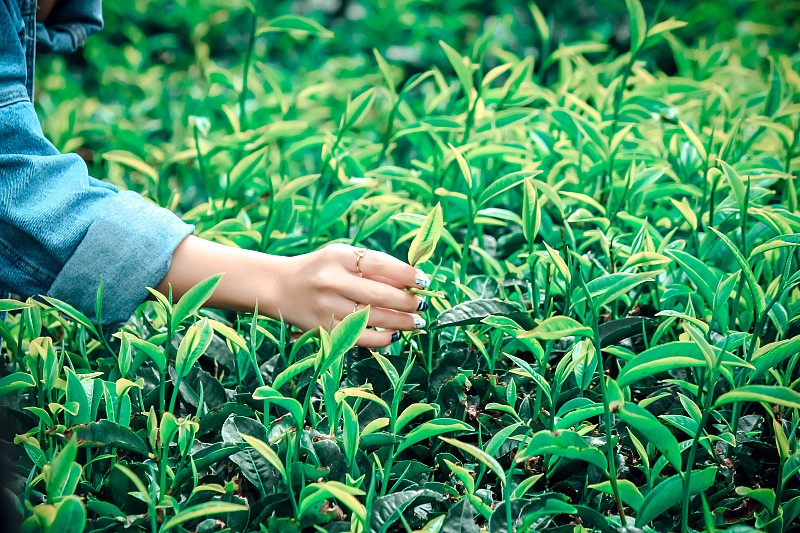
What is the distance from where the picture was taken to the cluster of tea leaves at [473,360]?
69 centimetres

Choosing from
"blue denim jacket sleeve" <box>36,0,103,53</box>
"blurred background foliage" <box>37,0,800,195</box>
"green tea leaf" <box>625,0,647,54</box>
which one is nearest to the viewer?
"green tea leaf" <box>625,0,647,54</box>

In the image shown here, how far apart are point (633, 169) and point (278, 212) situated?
0.54m

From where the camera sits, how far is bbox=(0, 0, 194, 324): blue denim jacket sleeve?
888 millimetres

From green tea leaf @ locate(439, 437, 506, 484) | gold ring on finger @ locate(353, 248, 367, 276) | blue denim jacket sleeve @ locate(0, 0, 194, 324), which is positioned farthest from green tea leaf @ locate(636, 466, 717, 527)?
blue denim jacket sleeve @ locate(0, 0, 194, 324)

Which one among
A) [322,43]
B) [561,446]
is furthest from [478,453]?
[322,43]

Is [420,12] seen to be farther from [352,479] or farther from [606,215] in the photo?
[352,479]

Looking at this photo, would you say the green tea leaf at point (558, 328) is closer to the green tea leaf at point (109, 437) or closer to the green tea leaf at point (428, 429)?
the green tea leaf at point (428, 429)

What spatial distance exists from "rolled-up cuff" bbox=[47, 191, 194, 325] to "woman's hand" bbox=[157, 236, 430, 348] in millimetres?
25

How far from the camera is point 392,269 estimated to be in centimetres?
87

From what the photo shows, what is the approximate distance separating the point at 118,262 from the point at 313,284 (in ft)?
0.77

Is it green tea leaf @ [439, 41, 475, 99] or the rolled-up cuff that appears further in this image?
green tea leaf @ [439, 41, 475, 99]

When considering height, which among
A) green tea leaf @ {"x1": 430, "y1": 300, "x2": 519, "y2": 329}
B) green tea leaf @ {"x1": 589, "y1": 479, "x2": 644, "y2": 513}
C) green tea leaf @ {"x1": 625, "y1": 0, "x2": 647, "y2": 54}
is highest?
green tea leaf @ {"x1": 625, "y1": 0, "x2": 647, "y2": 54}

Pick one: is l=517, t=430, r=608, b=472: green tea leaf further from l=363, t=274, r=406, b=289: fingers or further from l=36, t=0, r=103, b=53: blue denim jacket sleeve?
l=36, t=0, r=103, b=53: blue denim jacket sleeve

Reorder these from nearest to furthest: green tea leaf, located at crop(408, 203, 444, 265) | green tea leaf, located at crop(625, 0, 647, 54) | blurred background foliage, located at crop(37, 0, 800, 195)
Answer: green tea leaf, located at crop(408, 203, 444, 265), green tea leaf, located at crop(625, 0, 647, 54), blurred background foliage, located at crop(37, 0, 800, 195)
